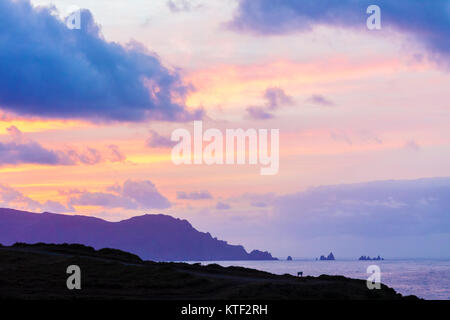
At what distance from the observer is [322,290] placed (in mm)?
43750

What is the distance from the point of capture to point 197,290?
45.7 m

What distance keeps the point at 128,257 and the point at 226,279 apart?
17.0 meters

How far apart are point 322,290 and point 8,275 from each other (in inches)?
922

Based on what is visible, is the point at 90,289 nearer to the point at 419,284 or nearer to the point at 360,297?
the point at 360,297
